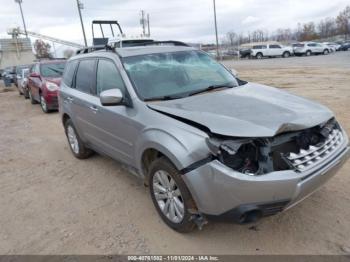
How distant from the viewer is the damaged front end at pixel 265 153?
8.07ft

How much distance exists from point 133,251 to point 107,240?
1.09 feet

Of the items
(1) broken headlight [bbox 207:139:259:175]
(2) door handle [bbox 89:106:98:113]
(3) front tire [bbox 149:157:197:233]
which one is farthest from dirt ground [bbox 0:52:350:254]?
(2) door handle [bbox 89:106:98:113]

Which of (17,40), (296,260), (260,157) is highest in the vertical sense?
(17,40)

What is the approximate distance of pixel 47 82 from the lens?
9.83 metres

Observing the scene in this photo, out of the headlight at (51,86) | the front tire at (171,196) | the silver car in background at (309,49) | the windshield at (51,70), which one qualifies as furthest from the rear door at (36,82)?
the silver car in background at (309,49)

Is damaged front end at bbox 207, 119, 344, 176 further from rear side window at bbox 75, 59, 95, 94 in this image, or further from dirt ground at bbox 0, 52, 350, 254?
rear side window at bbox 75, 59, 95, 94

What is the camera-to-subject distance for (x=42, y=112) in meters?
10.7

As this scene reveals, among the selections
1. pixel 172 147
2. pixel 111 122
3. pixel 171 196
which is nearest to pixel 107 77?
pixel 111 122

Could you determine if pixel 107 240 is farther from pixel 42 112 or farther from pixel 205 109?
pixel 42 112

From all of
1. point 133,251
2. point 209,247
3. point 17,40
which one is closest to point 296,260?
point 209,247

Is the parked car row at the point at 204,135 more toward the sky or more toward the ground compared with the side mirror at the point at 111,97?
more toward the ground

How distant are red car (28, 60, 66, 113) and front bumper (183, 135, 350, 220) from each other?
8.32m

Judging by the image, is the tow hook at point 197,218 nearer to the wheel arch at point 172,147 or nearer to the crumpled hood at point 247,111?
the wheel arch at point 172,147

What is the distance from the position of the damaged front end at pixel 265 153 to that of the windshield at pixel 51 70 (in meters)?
9.35
